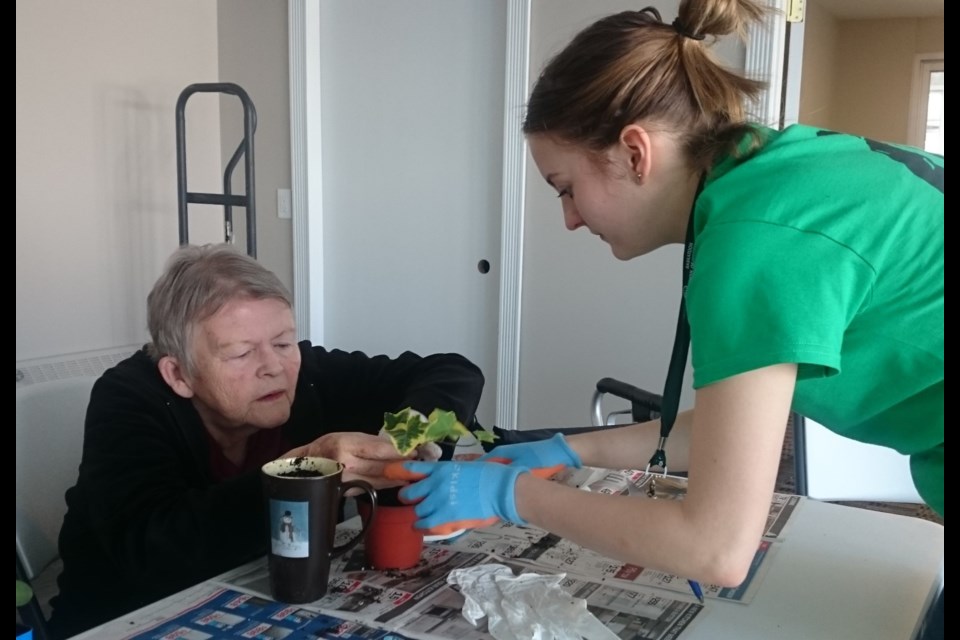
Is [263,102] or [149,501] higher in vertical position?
[263,102]

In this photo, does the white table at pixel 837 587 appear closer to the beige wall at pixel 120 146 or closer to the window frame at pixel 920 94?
the beige wall at pixel 120 146

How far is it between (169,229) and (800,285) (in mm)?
3049

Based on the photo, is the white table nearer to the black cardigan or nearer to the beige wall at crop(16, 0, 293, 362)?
the black cardigan

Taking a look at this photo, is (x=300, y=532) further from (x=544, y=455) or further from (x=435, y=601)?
(x=544, y=455)

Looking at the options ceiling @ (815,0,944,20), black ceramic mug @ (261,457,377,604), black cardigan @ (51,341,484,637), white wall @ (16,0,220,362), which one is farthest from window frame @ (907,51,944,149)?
black ceramic mug @ (261,457,377,604)

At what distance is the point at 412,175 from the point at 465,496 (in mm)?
2434

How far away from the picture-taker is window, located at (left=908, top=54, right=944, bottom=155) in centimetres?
657

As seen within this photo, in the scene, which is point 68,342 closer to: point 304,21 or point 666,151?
point 304,21

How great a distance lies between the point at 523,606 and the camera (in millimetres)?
926

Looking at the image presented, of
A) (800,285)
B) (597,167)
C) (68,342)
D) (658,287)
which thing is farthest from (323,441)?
(68,342)

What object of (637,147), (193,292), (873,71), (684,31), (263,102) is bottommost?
(193,292)

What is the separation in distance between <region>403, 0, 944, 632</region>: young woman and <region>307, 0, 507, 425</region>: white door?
2.15 m

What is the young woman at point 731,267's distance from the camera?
75 centimetres

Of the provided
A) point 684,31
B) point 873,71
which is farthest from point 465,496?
point 873,71
